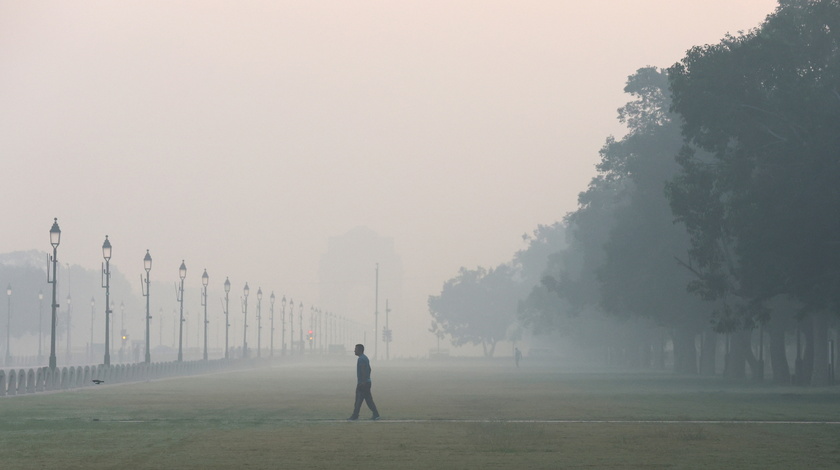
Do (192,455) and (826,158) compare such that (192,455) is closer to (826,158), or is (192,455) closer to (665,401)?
(665,401)

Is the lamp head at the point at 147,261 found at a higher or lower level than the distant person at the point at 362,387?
higher

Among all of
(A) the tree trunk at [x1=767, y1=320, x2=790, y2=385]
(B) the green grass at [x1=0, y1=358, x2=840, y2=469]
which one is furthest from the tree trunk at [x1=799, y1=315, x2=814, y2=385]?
(B) the green grass at [x1=0, y1=358, x2=840, y2=469]

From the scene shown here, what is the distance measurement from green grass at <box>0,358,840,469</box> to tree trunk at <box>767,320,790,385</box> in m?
17.7

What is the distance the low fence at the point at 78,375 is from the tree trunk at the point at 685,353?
3281 cm

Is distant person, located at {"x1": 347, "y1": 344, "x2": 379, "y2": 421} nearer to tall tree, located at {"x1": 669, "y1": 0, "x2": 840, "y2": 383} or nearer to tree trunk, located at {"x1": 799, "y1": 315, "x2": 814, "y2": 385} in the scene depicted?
tall tree, located at {"x1": 669, "y1": 0, "x2": 840, "y2": 383}

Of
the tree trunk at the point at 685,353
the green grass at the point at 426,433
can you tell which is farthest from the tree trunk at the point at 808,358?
the tree trunk at the point at 685,353

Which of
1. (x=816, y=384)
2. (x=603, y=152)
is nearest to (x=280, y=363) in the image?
(x=603, y=152)

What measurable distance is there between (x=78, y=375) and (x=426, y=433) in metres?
36.2

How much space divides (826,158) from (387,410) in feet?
56.3

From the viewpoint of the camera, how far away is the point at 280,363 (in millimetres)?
164375

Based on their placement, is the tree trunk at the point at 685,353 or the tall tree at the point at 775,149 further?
the tree trunk at the point at 685,353

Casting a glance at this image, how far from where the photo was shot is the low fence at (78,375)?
5272cm

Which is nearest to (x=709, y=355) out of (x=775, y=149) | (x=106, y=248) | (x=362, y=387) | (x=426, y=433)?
(x=106, y=248)

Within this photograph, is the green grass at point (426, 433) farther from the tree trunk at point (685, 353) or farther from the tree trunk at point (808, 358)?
the tree trunk at point (685, 353)
